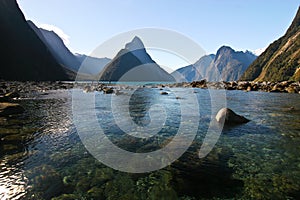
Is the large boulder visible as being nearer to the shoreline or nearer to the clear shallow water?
the clear shallow water

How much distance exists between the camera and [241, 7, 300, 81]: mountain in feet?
320

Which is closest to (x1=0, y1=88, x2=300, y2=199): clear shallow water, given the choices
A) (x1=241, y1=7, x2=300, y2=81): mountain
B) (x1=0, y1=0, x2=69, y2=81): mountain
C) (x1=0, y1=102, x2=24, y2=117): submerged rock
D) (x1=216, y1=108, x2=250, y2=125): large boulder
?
(x1=216, y1=108, x2=250, y2=125): large boulder

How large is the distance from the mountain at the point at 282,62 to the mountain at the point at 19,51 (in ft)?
440

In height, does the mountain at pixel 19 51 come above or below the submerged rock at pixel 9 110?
above

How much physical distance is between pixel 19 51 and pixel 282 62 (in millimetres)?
151525

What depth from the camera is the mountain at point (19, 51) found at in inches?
3863

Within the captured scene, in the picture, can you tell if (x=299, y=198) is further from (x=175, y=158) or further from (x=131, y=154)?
(x=131, y=154)

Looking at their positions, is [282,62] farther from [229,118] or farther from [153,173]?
[153,173]

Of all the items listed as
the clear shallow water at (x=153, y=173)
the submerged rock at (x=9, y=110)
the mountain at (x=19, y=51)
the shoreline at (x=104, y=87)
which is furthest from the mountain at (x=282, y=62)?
the mountain at (x=19, y=51)

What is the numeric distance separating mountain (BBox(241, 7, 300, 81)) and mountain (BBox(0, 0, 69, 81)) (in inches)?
5278

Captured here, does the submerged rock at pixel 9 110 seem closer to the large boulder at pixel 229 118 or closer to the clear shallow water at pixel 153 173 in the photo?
the clear shallow water at pixel 153 173

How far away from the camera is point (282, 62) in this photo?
107750mm

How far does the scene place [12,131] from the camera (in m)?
13.3

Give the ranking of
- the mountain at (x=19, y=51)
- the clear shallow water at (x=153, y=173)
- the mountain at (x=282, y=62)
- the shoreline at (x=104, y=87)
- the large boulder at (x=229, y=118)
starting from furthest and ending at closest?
the mountain at (x=19, y=51)
the mountain at (x=282, y=62)
the shoreline at (x=104, y=87)
the large boulder at (x=229, y=118)
the clear shallow water at (x=153, y=173)
